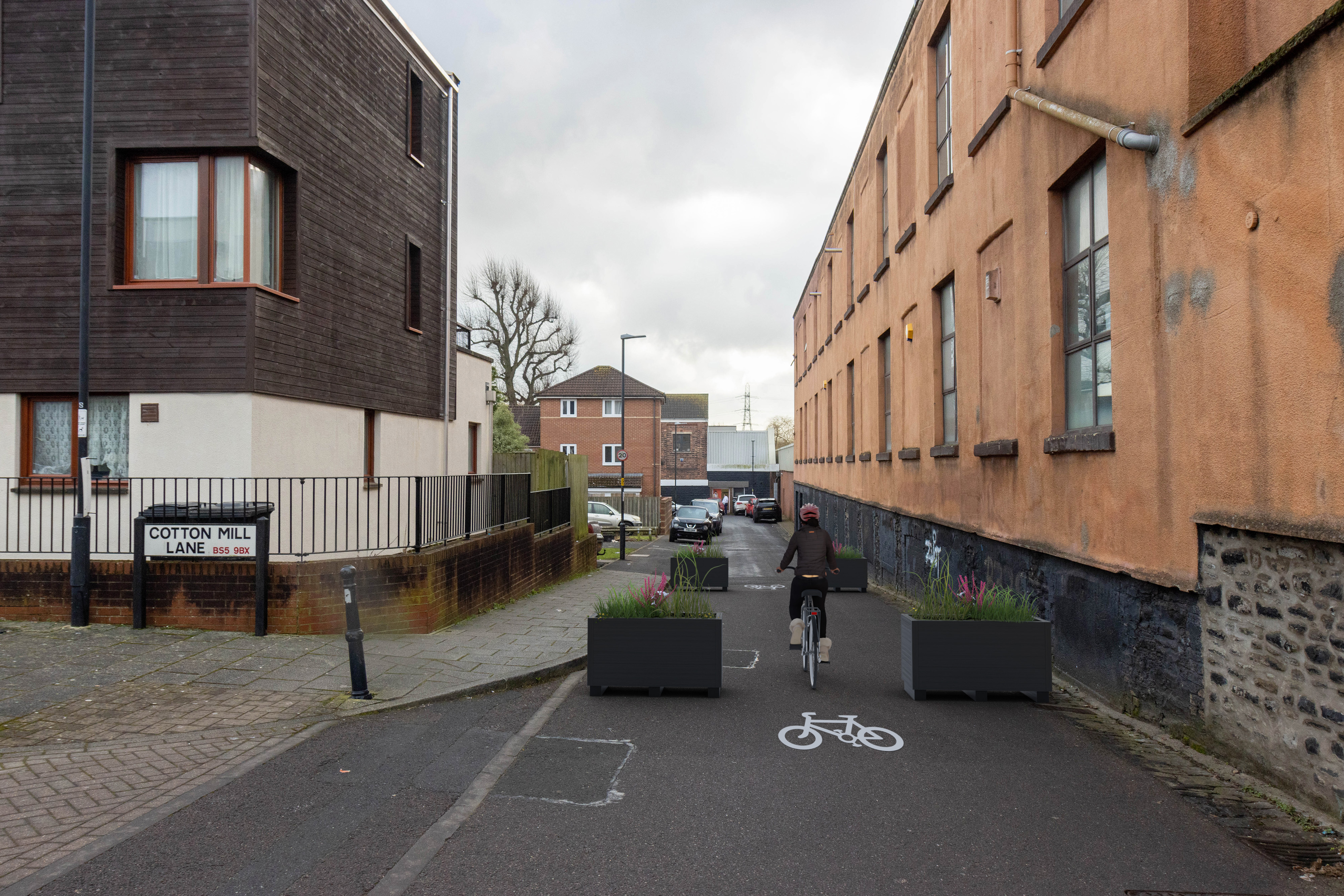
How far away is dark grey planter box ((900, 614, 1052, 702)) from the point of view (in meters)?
7.26

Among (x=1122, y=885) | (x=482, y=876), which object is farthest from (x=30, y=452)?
(x=1122, y=885)

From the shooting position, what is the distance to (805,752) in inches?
232

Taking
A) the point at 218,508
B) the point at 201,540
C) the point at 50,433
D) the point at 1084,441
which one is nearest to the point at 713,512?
the point at 50,433

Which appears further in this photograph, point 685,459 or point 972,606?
point 685,459

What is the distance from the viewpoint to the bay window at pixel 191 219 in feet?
36.6

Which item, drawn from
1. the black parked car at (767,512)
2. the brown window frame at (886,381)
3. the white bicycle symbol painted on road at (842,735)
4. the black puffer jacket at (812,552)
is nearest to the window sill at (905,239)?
the brown window frame at (886,381)

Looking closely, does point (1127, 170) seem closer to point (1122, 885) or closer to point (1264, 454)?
point (1264, 454)

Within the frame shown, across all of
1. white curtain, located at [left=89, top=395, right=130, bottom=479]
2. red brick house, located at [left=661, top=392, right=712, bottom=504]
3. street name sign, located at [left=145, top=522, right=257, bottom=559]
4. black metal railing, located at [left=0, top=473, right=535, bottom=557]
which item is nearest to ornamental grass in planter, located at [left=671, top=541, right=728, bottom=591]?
black metal railing, located at [left=0, top=473, right=535, bottom=557]

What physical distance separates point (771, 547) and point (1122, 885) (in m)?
30.0

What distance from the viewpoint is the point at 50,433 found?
36.9 ft

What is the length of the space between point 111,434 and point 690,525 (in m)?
25.3

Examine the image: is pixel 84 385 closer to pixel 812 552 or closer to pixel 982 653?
pixel 812 552

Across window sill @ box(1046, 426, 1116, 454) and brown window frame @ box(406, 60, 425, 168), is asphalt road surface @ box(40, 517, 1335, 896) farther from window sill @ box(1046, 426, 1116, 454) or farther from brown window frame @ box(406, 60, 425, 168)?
brown window frame @ box(406, 60, 425, 168)

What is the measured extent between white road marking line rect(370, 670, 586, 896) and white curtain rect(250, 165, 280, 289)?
297 inches
